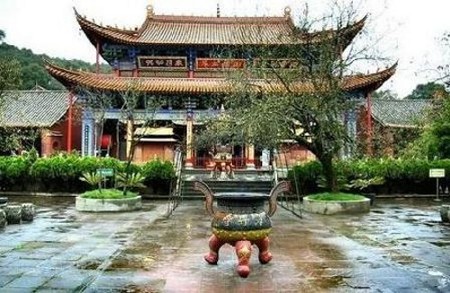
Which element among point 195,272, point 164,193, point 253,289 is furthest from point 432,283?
point 164,193

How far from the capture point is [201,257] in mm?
7879

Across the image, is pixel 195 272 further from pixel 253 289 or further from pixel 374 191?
A: pixel 374 191

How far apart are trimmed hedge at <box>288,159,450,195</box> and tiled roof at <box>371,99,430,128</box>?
11.5 metres

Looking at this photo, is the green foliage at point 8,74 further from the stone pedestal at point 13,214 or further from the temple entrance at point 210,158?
the temple entrance at point 210,158

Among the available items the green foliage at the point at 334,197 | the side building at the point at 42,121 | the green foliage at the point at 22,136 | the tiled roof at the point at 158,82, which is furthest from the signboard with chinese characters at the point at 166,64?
the green foliage at the point at 334,197

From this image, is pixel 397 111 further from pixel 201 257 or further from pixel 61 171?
pixel 201 257

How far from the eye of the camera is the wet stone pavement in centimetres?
618

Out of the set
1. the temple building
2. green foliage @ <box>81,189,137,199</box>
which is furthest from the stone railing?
the temple building

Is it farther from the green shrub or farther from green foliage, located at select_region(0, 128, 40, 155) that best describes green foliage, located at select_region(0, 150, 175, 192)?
green foliage, located at select_region(0, 128, 40, 155)

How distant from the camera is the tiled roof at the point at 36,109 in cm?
3175

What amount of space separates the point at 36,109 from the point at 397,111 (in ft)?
78.1

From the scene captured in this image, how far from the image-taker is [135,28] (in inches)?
1184

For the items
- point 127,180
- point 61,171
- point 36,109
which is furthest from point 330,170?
point 36,109

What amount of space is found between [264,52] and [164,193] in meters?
7.47
